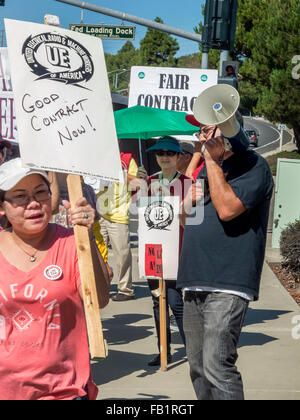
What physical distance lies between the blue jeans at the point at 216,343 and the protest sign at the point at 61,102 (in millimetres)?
1139

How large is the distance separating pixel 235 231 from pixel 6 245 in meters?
→ 1.41

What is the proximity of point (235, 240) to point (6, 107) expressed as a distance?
11.5 ft

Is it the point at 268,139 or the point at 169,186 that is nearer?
the point at 169,186

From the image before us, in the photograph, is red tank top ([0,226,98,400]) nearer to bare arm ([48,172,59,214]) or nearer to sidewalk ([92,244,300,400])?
bare arm ([48,172,59,214])

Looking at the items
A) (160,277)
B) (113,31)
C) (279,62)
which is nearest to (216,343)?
(160,277)

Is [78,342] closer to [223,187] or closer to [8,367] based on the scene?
[8,367]

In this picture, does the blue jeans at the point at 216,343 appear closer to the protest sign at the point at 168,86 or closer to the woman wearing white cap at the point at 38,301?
the woman wearing white cap at the point at 38,301

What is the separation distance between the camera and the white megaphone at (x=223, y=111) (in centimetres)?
387

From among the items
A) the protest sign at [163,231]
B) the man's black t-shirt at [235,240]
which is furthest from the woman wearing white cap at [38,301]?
the protest sign at [163,231]

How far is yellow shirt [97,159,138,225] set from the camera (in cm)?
826

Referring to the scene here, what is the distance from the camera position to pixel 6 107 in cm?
667

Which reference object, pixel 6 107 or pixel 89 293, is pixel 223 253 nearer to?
pixel 89 293

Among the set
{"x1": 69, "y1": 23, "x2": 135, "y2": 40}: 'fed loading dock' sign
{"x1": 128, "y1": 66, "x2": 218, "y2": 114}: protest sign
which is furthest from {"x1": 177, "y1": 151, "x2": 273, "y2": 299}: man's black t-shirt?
{"x1": 69, "y1": 23, "x2": 135, "y2": 40}: 'fed loading dock' sign

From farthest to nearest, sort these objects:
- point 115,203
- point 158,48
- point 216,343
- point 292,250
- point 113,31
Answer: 1. point 158,48
2. point 113,31
3. point 292,250
4. point 115,203
5. point 216,343
